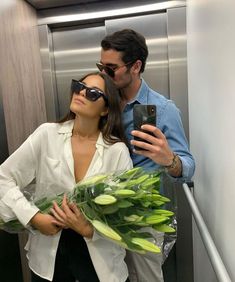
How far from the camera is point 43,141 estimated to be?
116 centimetres

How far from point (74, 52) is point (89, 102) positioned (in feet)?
3.68

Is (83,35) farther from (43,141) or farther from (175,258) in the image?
(175,258)

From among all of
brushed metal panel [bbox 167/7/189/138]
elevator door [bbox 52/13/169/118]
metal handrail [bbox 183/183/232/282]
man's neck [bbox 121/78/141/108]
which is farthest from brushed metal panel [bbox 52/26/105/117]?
metal handrail [bbox 183/183/232/282]

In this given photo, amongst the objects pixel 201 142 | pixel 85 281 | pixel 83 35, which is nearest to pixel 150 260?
pixel 85 281

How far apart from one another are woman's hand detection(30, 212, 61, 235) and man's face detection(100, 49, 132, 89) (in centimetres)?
63

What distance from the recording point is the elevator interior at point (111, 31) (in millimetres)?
1913

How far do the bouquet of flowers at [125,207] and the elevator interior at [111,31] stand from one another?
3.35 feet

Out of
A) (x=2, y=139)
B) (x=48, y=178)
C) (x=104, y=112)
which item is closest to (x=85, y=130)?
(x=104, y=112)

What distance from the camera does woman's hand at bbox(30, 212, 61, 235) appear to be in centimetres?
104

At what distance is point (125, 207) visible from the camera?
3.01 feet

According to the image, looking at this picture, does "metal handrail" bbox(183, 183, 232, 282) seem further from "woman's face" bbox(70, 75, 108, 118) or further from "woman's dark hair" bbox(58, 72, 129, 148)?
"woman's face" bbox(70, 75, 108, 118)

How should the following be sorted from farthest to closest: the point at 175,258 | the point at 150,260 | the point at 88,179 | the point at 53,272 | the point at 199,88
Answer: the point at 175,258 → the point at 199,88 → the point at 150,260 → the point at 53,272 → the point at 88,179

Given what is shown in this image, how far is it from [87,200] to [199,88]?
0.87m

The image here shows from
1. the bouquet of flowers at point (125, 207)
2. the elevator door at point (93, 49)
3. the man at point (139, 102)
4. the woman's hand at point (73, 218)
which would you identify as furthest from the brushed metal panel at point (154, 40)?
the woman's hand at point (73, 218)
